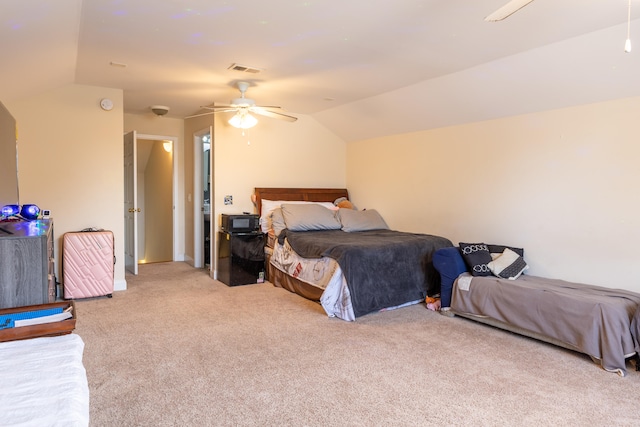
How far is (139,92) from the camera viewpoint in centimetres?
478

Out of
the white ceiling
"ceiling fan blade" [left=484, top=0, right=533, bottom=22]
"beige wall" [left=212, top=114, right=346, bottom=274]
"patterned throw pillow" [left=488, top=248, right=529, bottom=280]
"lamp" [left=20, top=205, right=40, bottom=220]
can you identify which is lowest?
"patterned throw pillow" [left=488, top=248, right=529, bottom=280]

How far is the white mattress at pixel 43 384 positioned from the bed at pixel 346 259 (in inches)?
103

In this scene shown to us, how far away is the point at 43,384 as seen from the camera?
122cm

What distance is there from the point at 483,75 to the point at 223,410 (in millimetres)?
3566

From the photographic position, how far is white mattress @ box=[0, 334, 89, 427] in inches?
42.0

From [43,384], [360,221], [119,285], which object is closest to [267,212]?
[360,221]

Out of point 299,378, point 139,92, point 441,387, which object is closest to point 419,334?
point 441,387

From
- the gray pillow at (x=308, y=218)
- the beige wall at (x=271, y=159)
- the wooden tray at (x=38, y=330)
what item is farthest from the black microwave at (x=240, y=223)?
the wooden tray at (x=38, y=330)

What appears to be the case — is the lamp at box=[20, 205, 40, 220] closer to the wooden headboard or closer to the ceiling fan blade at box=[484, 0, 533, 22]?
the wooden headboard

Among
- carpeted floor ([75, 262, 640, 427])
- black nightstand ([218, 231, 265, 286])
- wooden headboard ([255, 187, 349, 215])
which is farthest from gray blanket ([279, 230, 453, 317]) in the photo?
wooden headboard ([255, 187, 349, 215])

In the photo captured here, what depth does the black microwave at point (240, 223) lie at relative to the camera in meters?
5.15

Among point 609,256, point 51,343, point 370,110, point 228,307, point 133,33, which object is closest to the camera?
point 51,343

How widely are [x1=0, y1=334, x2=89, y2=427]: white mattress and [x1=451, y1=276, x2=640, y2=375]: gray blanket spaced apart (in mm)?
3196

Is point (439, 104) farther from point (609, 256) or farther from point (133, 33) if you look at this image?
point (133, 33)
